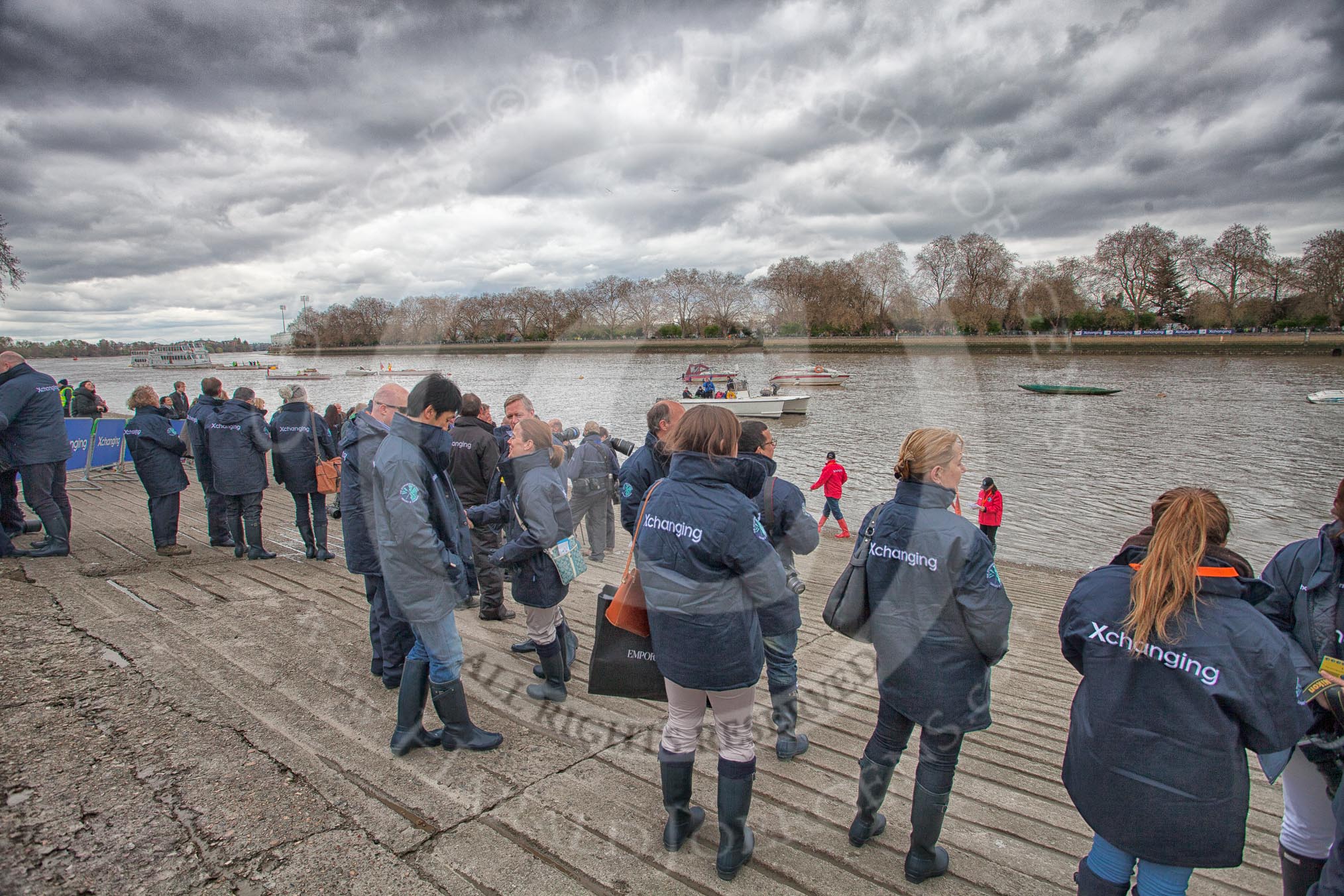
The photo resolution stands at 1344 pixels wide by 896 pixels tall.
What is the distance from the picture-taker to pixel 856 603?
2598mm

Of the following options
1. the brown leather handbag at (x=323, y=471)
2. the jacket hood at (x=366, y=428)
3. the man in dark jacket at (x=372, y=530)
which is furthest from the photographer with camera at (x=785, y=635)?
the brown leather handbag at (x=323, y=471)

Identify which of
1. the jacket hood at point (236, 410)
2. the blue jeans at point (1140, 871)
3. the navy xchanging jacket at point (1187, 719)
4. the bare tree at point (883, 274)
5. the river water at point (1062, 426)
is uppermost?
the bare tree at point (883, 274)

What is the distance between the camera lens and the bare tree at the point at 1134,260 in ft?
219

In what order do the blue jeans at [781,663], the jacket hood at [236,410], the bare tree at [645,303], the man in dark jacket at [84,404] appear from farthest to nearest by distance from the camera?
the bare tree at [645,303] < the man in dark jacket at [84,404] < the jacket hood at [236,410] < the blue jeans at [781,663]

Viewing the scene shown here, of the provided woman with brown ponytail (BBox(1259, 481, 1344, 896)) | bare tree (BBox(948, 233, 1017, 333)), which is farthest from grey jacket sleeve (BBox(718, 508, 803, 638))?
bare tree (BBox(948, 233, 1017, 333))

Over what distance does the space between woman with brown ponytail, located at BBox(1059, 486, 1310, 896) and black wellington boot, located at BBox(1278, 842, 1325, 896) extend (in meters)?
0.62

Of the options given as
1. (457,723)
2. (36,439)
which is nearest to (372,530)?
(457,723)

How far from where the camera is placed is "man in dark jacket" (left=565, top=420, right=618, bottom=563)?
292 inches

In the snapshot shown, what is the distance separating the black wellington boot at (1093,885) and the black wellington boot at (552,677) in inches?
101

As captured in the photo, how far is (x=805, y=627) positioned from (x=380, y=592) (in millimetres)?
3105

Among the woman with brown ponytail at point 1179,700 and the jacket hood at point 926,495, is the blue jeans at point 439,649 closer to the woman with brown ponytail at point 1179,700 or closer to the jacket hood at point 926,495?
the jacket hood at point 926,495

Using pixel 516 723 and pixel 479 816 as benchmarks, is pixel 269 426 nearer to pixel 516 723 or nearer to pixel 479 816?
pixel 516 723

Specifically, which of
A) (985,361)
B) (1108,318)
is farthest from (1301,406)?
(1108,318)

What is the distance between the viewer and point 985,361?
61.1 meters
